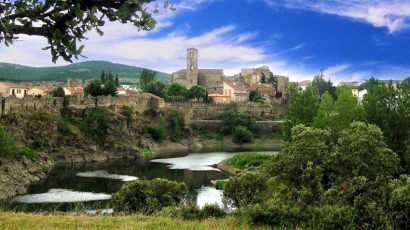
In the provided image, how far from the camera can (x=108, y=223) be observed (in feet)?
51.0

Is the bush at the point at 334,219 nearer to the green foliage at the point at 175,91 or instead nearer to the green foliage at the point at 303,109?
the green foliage at the point at 303,109

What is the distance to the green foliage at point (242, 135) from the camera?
361ft

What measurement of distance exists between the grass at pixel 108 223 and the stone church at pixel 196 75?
141m

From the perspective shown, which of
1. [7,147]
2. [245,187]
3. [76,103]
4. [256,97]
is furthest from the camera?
[256,97]

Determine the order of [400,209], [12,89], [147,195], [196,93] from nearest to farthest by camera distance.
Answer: [400,209] → [147,195] → [12,89] → [196,93]

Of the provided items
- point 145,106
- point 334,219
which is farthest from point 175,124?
point 334,219

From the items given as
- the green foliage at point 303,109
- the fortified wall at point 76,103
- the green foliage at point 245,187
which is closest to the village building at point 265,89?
the fortified wall at point 76,103

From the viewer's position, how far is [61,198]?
4619 cm

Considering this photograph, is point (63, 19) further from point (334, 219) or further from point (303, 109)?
point (303, 109)

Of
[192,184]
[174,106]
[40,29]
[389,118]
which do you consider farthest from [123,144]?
[40,29]

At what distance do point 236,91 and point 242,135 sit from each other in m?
32.1

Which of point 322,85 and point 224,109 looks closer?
point 224,109

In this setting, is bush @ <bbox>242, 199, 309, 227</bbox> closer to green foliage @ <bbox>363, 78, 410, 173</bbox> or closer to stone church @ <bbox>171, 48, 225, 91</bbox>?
green foliage @ <bbox>363, 78, 410, 173</bbox>

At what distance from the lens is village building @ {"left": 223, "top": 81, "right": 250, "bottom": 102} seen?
140 meters
